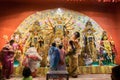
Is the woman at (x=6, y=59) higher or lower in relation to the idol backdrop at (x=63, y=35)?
lower

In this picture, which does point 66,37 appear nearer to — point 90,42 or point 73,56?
point 90,42

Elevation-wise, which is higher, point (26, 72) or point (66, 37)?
point (66, 37)

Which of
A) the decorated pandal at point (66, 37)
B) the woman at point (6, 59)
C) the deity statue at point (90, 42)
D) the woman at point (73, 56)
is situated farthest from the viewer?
the deity statue at point (90, 42)

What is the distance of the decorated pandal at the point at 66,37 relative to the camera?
980 centimetres

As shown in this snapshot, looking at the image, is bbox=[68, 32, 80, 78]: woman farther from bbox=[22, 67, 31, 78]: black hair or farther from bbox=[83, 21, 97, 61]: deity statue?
bbox=[22, 67, 31, 78]: black hair

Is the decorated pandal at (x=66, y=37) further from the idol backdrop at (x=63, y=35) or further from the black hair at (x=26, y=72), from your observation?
the black hair at (x=26, y=72)

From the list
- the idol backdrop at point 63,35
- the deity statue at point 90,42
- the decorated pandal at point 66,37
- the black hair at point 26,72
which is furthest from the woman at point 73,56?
the black hair at point 26,72

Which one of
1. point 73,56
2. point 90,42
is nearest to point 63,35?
point 90,42

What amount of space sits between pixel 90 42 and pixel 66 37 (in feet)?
3.53

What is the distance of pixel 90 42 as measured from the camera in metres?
10.2

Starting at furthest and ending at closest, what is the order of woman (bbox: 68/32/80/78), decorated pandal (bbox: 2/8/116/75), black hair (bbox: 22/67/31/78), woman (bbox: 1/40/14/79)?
decorated pandal (bbox: 2/8/116/75), woman (bbox: 68/32/80/78), woman (bbox: 1/40/14/79), black hair (bbox: 22/67/31/78)

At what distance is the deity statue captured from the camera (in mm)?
10086

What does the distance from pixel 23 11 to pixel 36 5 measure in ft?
2.20

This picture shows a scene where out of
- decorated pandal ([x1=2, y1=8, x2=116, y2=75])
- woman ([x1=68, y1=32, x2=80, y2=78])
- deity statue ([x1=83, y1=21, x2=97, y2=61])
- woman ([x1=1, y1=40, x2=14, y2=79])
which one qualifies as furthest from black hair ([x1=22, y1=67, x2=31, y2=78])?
deity statue ([x1=83, y1=21, x2=97, y2=61])
